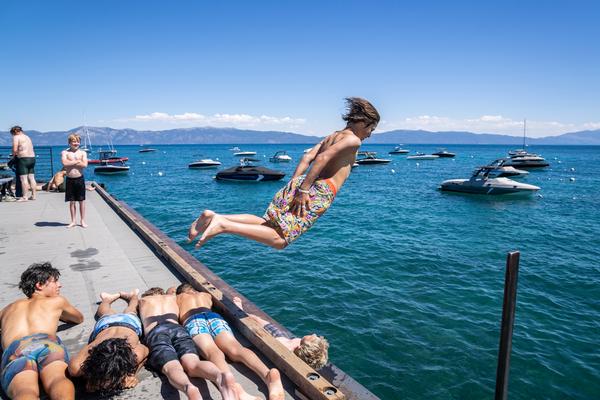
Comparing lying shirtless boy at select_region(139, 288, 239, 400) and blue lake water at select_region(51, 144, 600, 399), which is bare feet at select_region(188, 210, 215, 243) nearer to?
lying shirtless boy at select_region(139, 288, 239, 400)

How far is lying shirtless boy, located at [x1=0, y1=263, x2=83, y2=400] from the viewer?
11.2ft

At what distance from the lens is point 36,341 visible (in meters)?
3.82

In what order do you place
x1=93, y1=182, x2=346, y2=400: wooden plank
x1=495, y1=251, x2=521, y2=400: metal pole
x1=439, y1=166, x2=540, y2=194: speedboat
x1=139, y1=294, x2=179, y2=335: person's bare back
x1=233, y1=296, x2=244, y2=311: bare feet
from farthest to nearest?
x1=439, y1=166, x2=540, y2=194: speedboat, x1=233, y1=296, x2=244, y2=311: bare feet, x1=139, y1=294, x2=179, y2=335: person's bare back, x1=495, y1=251, x2=521, y2=400: metal pole, x1=93, y1=182, x2=346, y2=400: wooden plank

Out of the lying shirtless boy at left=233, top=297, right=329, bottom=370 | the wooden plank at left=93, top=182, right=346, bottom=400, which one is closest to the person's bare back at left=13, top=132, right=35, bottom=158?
the wooden plank at left=93, top=182, right=346, bottom=400

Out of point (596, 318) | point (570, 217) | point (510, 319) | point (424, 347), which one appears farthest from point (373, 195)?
point (510, 319)

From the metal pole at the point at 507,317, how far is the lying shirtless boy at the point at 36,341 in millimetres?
4203

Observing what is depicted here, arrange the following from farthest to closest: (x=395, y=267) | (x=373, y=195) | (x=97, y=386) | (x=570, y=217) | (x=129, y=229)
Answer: (x=373, y=195)
(x=570, y=217)
(x=395, y=267)
(x=129, y=229)
(x=97, y=386)

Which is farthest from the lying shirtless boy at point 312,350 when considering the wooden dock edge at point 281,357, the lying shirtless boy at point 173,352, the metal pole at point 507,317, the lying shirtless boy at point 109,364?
the metal pole at point 507,317

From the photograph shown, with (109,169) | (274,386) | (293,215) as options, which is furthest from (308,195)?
(109,169)

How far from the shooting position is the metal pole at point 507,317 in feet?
12.3

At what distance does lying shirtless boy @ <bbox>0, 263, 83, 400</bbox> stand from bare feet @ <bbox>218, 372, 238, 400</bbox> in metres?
1.32

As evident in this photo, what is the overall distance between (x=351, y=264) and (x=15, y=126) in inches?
494

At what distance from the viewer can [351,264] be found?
15508 millimetres

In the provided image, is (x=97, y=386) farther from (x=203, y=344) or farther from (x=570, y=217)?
(x=570, y=217)
